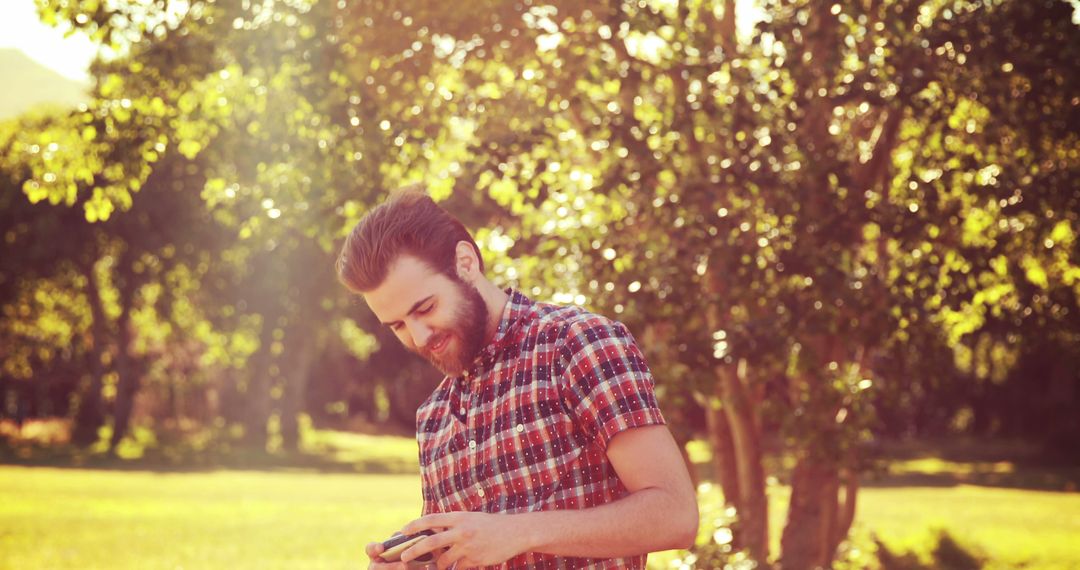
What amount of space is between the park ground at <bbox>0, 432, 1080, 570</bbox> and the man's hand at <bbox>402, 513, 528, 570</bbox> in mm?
5904

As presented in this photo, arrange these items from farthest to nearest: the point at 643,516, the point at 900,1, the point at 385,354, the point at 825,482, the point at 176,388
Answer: the point at 176,388, the point at 385,354, the point at 825,482, the point at 900,1, the point at 643,516

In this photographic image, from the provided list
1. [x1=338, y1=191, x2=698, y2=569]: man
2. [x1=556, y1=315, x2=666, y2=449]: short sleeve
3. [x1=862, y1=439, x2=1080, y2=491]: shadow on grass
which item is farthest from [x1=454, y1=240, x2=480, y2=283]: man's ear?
[x1=862, y1=439, x2=1080, y2=491]: shadow on grass

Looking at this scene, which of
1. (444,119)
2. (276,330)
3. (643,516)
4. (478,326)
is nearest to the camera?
(643,516)

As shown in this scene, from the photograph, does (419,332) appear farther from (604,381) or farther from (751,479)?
(751,479)

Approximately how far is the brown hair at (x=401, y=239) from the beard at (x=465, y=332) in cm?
7

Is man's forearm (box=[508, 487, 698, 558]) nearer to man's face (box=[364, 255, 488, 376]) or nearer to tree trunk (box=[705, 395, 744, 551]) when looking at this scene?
man's face (box=[364, 255, 488, 376])

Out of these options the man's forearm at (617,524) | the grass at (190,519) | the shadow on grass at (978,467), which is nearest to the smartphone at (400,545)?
the man's forearm at (617,524)

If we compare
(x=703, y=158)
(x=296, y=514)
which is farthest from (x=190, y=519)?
(x=703, y=158)

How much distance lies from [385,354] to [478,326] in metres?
61.9

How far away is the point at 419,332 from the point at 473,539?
2.38 ft

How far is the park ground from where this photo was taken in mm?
15906

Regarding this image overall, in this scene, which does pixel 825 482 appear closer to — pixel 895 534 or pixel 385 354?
pixel 895 534

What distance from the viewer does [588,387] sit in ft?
10.2

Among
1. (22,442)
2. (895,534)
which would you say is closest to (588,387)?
(895,534)
